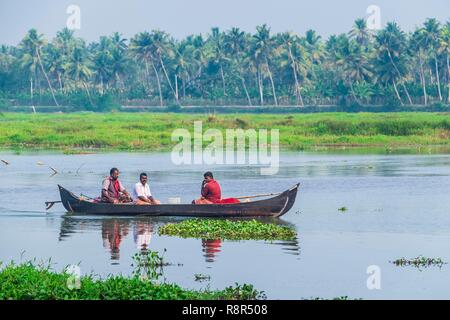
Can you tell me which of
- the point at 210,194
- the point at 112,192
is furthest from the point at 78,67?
the point at 210,194

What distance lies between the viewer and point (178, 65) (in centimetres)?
10525

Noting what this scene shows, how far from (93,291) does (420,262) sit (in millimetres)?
6924

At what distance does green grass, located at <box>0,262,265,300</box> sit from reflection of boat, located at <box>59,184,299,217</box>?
30.9 feet

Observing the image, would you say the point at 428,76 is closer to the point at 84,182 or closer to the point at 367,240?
the point at 84,182

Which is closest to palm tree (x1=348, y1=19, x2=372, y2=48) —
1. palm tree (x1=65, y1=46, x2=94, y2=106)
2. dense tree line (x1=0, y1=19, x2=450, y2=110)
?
dense tree line (x1=0, y1=19, x2=450, y2=110)

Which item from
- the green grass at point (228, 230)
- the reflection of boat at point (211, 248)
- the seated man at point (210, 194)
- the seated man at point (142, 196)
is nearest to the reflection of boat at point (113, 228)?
the seated man at point (142, 196)

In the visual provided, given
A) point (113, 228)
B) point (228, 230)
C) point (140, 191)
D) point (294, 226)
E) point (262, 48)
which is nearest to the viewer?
point (228, 230)

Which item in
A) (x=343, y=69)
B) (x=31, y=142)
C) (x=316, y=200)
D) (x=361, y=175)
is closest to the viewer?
(x=316, y=200)

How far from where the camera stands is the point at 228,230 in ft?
72.4

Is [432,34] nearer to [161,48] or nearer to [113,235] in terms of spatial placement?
[161,48]

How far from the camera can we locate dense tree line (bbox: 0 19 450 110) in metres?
93.8

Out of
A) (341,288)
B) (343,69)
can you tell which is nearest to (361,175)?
(341,288)

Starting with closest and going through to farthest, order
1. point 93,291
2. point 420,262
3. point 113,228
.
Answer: point 93,291, point 420,262, point 113,228
